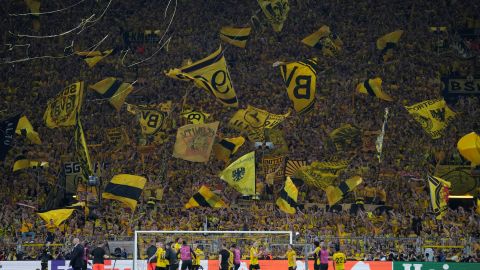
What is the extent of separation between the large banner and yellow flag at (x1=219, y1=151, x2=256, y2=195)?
42.4 ft

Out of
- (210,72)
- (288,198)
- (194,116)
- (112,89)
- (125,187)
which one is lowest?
(288,198)

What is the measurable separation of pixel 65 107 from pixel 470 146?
18.5 m

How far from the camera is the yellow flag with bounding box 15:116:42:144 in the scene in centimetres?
5059

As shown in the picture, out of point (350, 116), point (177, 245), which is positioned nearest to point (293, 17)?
point (350, 116)

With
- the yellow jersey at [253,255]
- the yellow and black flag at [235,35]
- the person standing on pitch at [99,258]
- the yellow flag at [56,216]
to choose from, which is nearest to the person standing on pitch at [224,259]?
the yellow jersey at [253,255]

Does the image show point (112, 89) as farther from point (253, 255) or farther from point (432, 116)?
point (253, 255)

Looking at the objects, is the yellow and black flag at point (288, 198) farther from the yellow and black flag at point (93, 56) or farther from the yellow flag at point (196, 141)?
the yellow and black flag at point (93, 56)

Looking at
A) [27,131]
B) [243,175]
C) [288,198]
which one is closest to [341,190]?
[288,198]

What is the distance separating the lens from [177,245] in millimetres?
36469

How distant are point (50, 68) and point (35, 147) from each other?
16.4 feet

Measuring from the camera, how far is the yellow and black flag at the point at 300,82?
161 ft

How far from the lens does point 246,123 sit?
50.8 meters

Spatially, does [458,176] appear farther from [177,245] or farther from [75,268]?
[75,268]

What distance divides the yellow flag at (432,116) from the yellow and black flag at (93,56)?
1583 centimetres
